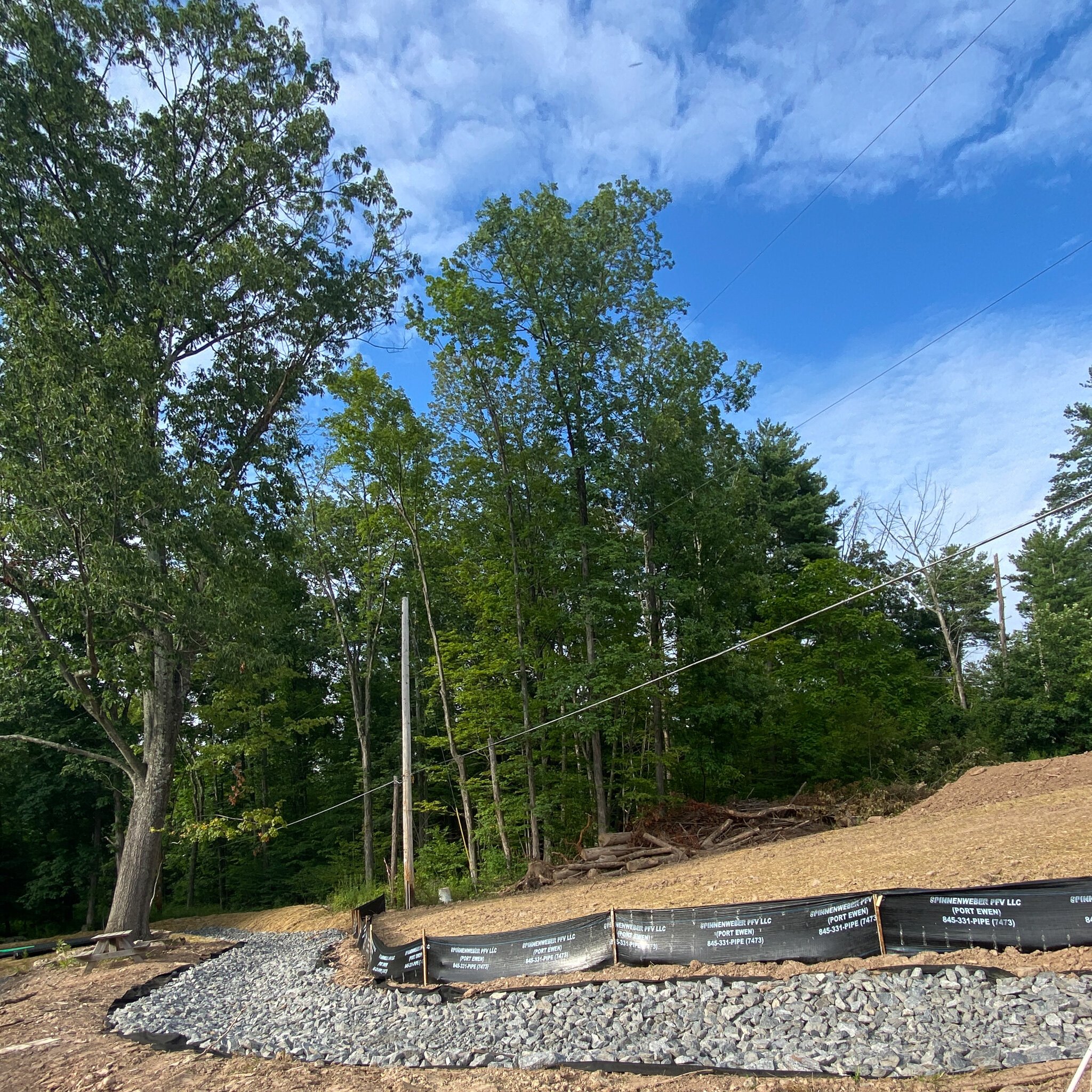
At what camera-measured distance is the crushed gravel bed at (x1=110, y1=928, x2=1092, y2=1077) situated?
194 inches

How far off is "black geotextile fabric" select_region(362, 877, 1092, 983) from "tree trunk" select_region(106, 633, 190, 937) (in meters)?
9.15

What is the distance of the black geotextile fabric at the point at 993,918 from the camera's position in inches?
234

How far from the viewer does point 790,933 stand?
6891mm

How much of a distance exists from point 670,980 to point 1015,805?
977 centimetres

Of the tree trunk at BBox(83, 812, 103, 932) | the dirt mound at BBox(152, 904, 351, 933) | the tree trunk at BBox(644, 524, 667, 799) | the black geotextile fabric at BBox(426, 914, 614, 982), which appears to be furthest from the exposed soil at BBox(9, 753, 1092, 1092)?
the tree trunk at BBox(83, 812, 103, 932)

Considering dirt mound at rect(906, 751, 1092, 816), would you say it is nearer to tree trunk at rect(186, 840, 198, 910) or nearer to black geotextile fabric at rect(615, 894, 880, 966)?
black geotextile fabric at rect(615, 894, 880, 966)

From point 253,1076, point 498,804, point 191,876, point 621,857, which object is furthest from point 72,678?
point 191,876

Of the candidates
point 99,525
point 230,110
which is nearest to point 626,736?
point 99,525

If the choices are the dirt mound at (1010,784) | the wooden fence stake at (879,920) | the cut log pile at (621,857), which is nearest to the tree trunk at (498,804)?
the cut log pile at (621,857)

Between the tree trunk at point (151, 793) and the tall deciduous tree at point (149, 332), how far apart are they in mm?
41

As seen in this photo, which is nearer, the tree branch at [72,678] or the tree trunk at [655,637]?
the tree branch at [72,678]

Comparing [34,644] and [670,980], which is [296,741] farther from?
[670,980]

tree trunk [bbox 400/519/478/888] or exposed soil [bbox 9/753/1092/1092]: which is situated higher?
tree trunk [bbox 400/519/478/888]

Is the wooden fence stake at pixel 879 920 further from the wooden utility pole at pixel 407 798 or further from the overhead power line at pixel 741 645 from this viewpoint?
the wooden utility pole at pixel 407 798
